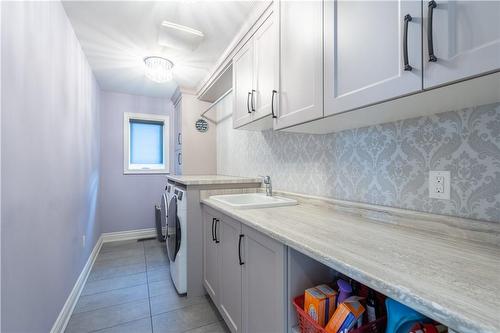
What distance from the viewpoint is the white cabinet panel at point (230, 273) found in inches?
54.0

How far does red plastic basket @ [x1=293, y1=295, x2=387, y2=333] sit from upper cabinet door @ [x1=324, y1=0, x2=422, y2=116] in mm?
789

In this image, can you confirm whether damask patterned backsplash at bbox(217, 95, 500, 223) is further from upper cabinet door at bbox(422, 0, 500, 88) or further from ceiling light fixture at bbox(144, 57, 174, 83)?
ceiling light fixture at bbox(144, 57, 174, 83)

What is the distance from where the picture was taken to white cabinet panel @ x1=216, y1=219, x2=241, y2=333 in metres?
1.37

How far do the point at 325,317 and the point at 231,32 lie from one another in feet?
7.16

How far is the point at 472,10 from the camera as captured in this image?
1.99 feet

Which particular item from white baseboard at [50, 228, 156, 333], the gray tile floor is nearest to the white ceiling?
white baseboard at [50, 228, 156, 333]

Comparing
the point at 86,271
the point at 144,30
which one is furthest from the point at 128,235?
the point at 144,30

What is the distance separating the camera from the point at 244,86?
74.0 inches

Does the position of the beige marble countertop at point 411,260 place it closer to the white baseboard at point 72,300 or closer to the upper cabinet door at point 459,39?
the upper cabinet door at point 459,39

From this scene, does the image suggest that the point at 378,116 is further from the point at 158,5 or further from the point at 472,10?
the point at 158,5

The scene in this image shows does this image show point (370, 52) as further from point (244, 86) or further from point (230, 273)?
point (230, 273)

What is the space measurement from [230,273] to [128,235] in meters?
2.96

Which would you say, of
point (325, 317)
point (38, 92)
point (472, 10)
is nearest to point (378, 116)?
point (472, 10)

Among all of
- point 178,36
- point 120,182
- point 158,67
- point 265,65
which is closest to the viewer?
point 265,65
